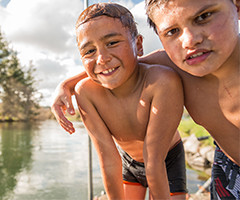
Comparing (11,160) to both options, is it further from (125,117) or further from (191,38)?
(191,38)

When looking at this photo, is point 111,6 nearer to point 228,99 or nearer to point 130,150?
point 228,99

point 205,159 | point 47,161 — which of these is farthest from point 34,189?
point 205,159

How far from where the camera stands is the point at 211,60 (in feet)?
2.25

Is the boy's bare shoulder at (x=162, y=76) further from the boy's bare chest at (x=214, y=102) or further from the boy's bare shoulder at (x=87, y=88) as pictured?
the boy's bare shoulder at (x=87, y=88)

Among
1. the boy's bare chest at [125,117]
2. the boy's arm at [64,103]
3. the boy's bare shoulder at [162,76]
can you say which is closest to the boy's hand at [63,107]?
the boy's arm at [64,103]

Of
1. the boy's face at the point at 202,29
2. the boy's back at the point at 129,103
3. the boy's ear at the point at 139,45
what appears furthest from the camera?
the boy's ear at the point at 139,45

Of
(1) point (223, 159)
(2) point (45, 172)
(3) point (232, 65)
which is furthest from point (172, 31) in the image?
(2) point (45, 172)

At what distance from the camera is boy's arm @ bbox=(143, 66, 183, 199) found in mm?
839

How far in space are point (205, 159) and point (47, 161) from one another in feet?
13.2

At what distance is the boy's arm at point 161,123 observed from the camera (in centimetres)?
84

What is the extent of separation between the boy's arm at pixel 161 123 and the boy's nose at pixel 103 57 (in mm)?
206

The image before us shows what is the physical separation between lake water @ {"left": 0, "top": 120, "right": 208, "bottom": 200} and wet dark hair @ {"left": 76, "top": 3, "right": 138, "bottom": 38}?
5.74 feet

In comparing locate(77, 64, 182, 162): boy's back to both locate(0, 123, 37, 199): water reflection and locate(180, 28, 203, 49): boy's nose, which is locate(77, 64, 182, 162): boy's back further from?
locate(0, 123, 37, 199): water reflection

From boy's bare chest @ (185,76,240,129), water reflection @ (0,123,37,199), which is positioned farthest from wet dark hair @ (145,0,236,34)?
water reflection @ (0,123,37,199)
